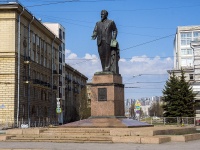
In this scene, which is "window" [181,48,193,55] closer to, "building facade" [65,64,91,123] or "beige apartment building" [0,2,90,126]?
"building facade" [65,64,91,123]

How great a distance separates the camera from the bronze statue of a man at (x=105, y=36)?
21852 millimetres

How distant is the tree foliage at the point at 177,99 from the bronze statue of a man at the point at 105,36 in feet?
97.3

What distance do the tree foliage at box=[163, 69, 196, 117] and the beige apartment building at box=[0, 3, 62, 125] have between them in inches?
753

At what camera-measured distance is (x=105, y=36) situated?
2197 cm

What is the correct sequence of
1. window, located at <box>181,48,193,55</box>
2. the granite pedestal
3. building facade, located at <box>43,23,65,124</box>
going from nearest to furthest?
the granite pedestal < building facade, located at <box>43,23,65,124</box> < window, located at <box>181,48,193,55</box>

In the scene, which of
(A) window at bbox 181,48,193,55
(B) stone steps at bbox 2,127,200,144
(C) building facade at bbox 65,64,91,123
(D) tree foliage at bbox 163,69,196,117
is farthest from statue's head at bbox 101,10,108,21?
(A) window at bbox 181,48,193,55

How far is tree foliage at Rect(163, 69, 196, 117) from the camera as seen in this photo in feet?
164

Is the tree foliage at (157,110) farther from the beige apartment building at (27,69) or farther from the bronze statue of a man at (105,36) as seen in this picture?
the bronze statue of a man at (105,36)

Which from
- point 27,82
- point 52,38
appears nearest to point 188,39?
point 52,38

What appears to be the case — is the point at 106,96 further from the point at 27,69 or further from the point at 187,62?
the point at 187,62

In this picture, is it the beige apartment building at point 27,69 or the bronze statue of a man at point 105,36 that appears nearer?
the bronze statue of a man at point 105,36

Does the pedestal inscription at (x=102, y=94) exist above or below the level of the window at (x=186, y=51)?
below

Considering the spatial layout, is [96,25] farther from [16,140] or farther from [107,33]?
[16,140]

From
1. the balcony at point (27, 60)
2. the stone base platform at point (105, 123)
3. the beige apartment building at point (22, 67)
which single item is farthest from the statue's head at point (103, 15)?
the balcony at point (27, 60)
